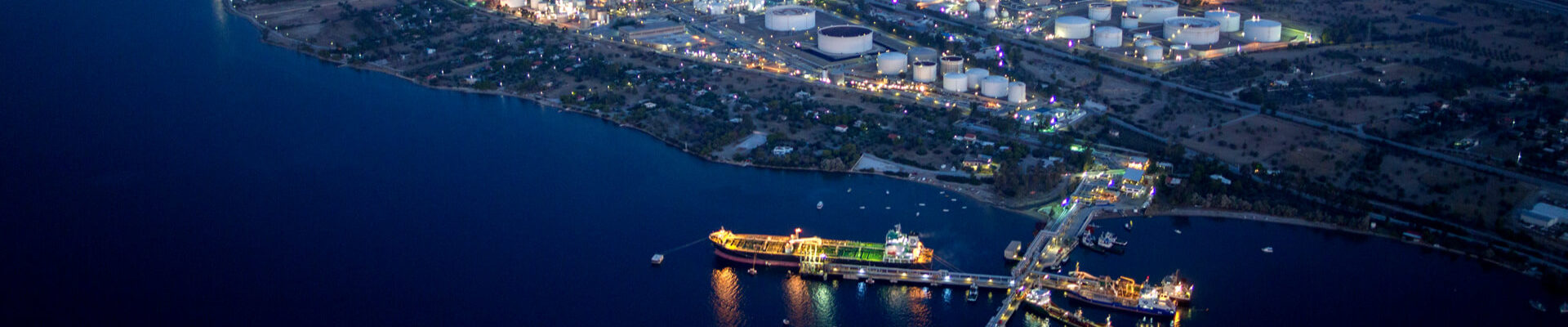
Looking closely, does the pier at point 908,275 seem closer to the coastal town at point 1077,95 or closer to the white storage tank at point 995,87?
the coastal town at point 1077,95

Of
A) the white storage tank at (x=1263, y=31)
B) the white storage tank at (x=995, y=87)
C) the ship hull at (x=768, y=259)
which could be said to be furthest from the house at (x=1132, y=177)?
the white storage tank at (x=1263, y=31)

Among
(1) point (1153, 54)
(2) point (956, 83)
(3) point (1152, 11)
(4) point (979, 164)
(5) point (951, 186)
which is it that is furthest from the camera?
(3) point (1152, 11)

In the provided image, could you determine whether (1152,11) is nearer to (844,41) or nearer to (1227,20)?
(1227,20)

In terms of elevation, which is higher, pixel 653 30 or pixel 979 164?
pixel 653 30

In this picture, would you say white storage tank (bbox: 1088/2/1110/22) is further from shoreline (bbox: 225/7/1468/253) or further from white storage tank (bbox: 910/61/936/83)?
shoreline (bbox: 225/7/1468/253)

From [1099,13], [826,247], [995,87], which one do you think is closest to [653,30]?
[995,87]

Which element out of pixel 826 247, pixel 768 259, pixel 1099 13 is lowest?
pixel 768 259

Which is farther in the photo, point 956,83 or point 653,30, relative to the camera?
point 653,30

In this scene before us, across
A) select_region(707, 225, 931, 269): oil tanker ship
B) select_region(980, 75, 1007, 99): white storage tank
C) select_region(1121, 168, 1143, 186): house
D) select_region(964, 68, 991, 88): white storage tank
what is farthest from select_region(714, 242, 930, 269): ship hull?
select_region(964, 68, 991, 88): white storage tank
